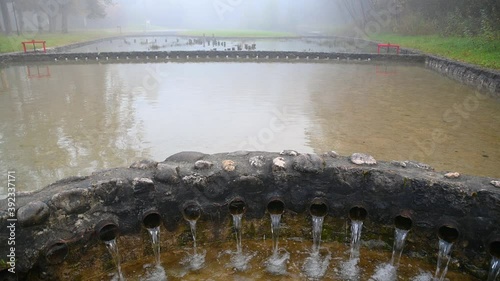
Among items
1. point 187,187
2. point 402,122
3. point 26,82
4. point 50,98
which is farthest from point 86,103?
point 402,122

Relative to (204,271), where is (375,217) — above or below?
above

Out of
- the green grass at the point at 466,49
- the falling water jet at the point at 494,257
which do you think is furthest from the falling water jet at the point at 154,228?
the green grass at the point at 466,49

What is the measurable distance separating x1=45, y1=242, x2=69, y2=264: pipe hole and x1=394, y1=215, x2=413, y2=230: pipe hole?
311cm

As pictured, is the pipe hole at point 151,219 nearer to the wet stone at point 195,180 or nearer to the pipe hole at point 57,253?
the wet stone at point 195,180

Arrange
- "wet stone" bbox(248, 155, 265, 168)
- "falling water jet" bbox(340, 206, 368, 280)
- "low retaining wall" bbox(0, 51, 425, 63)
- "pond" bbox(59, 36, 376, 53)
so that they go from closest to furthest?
1. "falling water jet" bbox(340, 206, 368, 280)
2. "wet stone" bbox(248, 155, 265, 168)
3. "low retaining wall" bbox(0, 51, 425, 63)
4. "pond" bbox(59, 36, 376, 53)

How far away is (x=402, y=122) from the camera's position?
25.8ft

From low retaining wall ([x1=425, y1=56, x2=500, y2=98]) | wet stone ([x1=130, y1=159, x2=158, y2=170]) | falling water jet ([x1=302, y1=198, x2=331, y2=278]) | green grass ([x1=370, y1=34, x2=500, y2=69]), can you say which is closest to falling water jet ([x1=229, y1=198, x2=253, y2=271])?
falling water jet ([x1=302, y1=198, x2=331, y2=278])

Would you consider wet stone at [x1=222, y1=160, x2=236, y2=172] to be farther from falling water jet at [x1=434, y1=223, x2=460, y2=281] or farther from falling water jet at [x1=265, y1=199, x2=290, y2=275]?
falling water jet at [x1=434, y1=223, x2=460, y2=281]

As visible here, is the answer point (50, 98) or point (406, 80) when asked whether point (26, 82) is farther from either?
point (406, 80)

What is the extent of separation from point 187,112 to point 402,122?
4.84 meters

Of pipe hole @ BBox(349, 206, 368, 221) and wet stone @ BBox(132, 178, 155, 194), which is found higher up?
wet stone @ BBox(132, 178, 155, 194)

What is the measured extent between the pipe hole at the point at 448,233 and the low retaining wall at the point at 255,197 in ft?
0.16

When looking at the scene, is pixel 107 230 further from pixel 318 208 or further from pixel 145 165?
pixel 318 208

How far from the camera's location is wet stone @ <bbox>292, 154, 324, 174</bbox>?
374 centimetres
